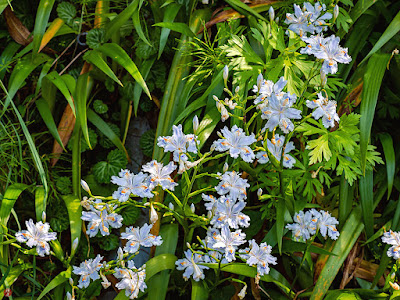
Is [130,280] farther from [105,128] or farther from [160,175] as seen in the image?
[105,128]

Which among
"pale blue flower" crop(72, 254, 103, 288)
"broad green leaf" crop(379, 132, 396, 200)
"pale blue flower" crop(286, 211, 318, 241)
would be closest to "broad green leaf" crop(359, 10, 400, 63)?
"broad green leaf" crop(379, 132, 396, 200)

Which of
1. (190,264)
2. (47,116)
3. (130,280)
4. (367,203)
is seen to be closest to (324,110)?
(367,203)

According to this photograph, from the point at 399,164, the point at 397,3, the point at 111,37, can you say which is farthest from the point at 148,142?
the point at 397,3

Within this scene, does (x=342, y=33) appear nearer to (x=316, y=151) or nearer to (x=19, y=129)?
(x=316, y=151)

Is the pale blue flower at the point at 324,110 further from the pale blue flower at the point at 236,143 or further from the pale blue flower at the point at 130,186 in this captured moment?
A: the pale blue flower at the point at 130,186

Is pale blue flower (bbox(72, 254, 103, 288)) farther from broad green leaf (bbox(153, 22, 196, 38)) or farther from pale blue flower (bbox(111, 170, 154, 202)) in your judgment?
broad green leaf (bbox(153, 22, 196, 38))

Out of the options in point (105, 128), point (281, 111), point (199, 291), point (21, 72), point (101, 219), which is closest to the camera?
point (281, 111)
